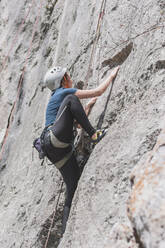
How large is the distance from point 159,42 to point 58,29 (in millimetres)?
4397

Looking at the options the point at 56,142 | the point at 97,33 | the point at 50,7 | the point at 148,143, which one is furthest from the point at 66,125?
the point at 50,7

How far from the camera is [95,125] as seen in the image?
188 inches

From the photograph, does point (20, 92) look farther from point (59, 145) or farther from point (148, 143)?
point (148, 143)

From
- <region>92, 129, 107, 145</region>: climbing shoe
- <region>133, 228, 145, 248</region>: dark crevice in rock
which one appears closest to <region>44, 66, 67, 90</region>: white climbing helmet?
<region>92, 129, 107, 145</region>: climbing shoe

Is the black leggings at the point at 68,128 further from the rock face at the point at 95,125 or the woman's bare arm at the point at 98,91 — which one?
the rock face at the point at 95,125

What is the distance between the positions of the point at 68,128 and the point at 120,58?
3.68 ft

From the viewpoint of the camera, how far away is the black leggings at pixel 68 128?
4434 millimetres

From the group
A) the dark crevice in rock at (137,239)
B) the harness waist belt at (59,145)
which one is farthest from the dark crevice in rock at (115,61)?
the dark crevice in rock at (137,239)

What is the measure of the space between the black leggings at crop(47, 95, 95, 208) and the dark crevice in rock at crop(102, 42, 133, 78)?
812mm

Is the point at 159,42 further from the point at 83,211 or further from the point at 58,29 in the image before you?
the point at 58,29

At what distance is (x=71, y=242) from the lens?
3.64 metres

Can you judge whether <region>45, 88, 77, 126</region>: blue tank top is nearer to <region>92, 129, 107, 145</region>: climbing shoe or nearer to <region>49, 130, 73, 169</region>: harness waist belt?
<region>49, 130, 73, 169</region>: harness waist belt

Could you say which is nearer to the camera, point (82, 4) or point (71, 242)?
point (71, 242)

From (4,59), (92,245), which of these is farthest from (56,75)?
(4,59)
